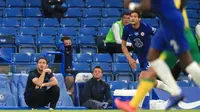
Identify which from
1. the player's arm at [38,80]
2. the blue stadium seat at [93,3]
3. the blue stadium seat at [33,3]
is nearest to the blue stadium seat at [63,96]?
the player's arm at [38,80]

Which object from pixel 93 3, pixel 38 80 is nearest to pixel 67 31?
pixel 93 3

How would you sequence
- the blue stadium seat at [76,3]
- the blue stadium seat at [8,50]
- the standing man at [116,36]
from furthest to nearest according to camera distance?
the blue stadium seat at [76,3] → the blue stadium seat at [8,50] → the standing man at [116,36]

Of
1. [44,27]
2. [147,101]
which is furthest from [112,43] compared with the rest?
[147,101]

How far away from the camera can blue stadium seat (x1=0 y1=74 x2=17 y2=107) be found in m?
11.4

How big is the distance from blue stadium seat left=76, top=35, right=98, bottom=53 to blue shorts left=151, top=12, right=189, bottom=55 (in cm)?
852

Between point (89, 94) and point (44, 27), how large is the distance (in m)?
4.80

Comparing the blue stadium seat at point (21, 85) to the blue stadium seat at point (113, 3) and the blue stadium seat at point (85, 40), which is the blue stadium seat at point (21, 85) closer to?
the blue stadium seat at point (85, 40)

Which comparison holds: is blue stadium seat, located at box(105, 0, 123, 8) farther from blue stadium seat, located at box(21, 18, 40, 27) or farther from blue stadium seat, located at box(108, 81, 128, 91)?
blue stadium seat, located at box(108, 81, 128, 91)

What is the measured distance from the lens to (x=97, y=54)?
1430 centimetres

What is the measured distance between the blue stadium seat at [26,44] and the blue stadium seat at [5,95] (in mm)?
3038

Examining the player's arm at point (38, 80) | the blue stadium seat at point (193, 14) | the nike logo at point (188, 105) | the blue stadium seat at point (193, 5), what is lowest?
the nike logo at point (188, 105)

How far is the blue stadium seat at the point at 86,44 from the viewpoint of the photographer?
1509cm

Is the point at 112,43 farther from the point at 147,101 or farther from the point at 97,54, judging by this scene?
the point at 147,101

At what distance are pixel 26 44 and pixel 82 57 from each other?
1461 mm
